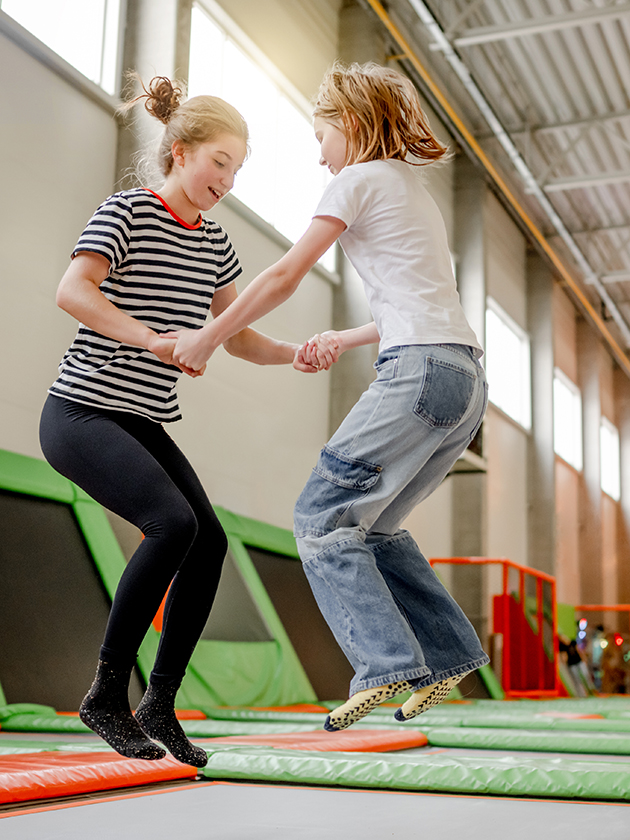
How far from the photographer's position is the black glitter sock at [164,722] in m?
1.65

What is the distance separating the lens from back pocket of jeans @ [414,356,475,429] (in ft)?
5.17

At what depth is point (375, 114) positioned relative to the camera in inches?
69.4

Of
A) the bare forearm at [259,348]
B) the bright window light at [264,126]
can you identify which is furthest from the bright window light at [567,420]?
the bare forearm at [259,348]

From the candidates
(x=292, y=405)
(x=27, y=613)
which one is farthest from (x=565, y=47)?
(x=27, y=613)

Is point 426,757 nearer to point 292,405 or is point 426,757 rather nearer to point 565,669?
point 292,405

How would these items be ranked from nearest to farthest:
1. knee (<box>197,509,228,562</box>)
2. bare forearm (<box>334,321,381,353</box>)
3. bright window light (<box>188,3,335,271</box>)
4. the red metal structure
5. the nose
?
knee (<box>197,509,228,562</box>) < the nose < bare forearm (<box>334,321,381,353</box>) < bright window light (<box>188,3,335,271</box>) < the red metal structure

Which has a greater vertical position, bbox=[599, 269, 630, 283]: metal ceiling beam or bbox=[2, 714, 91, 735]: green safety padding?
bbox=[599, 269, 630, 283]: metal ceiling beam

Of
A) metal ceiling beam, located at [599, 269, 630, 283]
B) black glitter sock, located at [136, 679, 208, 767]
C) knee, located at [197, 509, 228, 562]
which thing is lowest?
black glitter sock, located at [136, 679, 208, 767]

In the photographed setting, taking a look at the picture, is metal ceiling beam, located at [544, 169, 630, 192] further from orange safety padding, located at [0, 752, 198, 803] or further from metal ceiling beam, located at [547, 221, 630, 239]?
orange safety padding, located at [0, 752, 198, 803]

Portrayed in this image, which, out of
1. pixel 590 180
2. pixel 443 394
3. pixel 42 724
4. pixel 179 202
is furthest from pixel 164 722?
pixel 590 180

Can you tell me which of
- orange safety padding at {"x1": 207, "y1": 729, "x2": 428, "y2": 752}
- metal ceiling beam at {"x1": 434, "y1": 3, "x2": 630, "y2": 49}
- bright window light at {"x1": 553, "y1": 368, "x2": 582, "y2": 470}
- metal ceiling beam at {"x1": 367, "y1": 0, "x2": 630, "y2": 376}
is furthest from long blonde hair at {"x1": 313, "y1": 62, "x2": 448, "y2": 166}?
bright window light at {"x1": 553, "y1": 368, "x2": 582, "y2": 470}

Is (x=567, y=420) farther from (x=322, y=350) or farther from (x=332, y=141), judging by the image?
(x=332, y=141)

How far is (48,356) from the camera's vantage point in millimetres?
4867

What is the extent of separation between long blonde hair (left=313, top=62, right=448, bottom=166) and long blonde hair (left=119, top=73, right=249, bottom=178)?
0.19 meters
